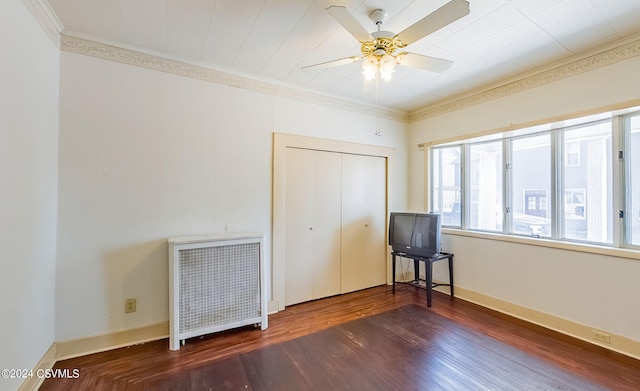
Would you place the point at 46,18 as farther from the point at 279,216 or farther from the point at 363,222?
the point at 363,222

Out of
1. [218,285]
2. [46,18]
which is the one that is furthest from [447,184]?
[46,18]

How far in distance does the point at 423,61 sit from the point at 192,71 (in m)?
2.08

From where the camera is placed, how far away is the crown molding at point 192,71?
216 centimetres

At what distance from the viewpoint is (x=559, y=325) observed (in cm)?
253

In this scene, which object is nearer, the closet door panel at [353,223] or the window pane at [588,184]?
the window pane at [588,184]

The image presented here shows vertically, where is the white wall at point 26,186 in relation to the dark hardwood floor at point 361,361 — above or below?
above

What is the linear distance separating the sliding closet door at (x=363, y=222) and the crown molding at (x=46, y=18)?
2.83m

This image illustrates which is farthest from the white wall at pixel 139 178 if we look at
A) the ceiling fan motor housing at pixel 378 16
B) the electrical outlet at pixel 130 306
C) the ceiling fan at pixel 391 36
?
the ceiling fan motor housing at pixel 378 16

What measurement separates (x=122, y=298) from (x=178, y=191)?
39.9 inches

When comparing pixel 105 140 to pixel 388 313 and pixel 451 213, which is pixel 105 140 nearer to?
pixel 388 313

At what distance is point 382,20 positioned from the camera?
1868mm

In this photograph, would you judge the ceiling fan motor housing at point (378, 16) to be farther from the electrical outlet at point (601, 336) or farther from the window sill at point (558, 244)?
the electrical outlet at point (601, 336)

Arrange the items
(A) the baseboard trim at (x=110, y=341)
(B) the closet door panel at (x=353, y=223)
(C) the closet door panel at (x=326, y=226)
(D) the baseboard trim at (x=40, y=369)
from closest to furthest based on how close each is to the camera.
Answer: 1. (D) the baseboard trim at (x=40, y=369)
2. (A) the baseboard trim at (x=110, y=341)
3. (C) the closet door panel at (x=326, y=226)
4. (B) the closet door panel at (x=353, y=223)

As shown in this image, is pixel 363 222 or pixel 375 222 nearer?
pixel 363 222
